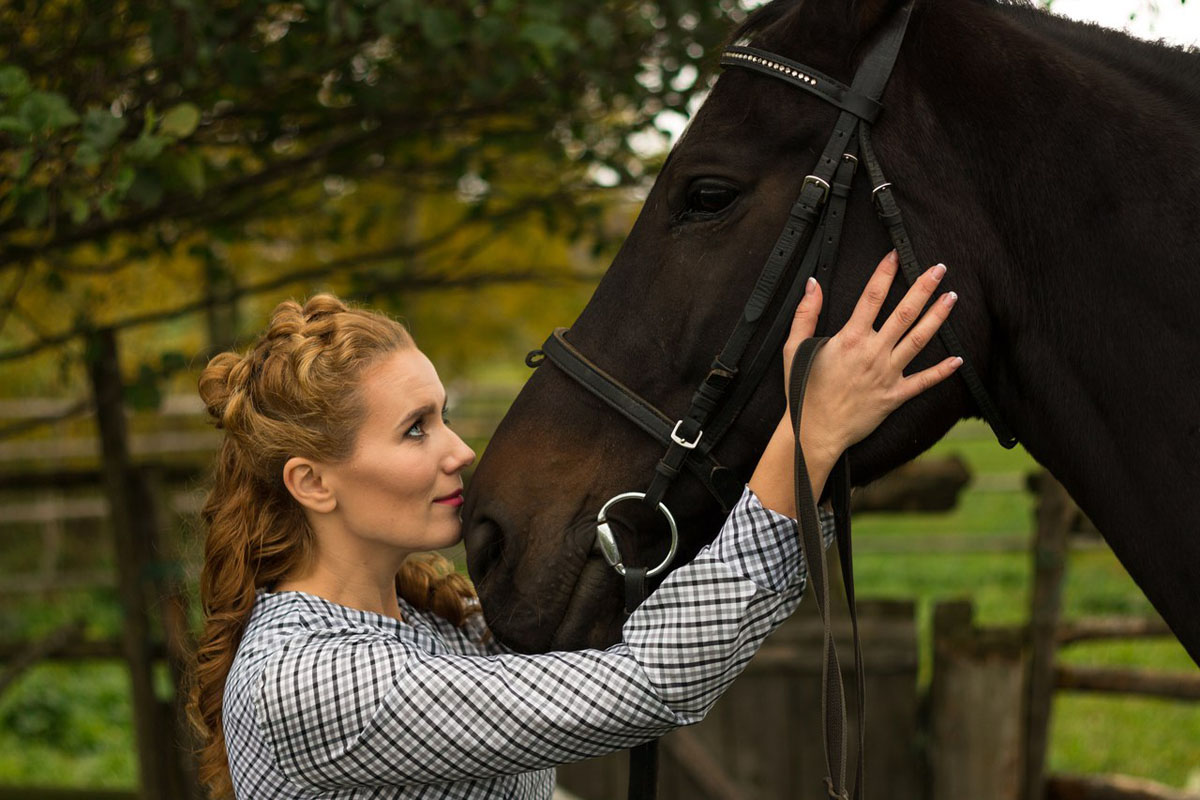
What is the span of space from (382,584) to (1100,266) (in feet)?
4.53

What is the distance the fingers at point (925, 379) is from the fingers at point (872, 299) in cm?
10

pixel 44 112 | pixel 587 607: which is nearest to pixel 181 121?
pixel 44 112

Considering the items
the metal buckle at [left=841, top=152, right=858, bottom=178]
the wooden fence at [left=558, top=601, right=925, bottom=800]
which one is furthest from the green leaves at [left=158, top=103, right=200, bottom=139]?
the wooden fence at [left=558, top=601, right=925, bottom=800]

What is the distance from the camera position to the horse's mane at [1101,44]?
72.2 inches

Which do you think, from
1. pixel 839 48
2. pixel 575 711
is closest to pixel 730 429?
pixel 575 711

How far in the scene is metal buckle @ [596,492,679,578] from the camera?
6.04 feet

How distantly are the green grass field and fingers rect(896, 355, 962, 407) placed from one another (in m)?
4.50

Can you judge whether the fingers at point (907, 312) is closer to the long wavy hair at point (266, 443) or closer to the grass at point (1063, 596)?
the long wavy hair at point (266, 443)

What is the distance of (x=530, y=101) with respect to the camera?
3.97 meters

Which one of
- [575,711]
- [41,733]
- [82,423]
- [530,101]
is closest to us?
[575,711]

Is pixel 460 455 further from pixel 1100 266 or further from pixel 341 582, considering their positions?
pixel 1100 266

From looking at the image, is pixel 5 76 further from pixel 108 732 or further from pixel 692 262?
pixel 108 732

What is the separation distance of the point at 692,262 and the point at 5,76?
1.52m

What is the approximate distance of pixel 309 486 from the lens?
6.50 ft
